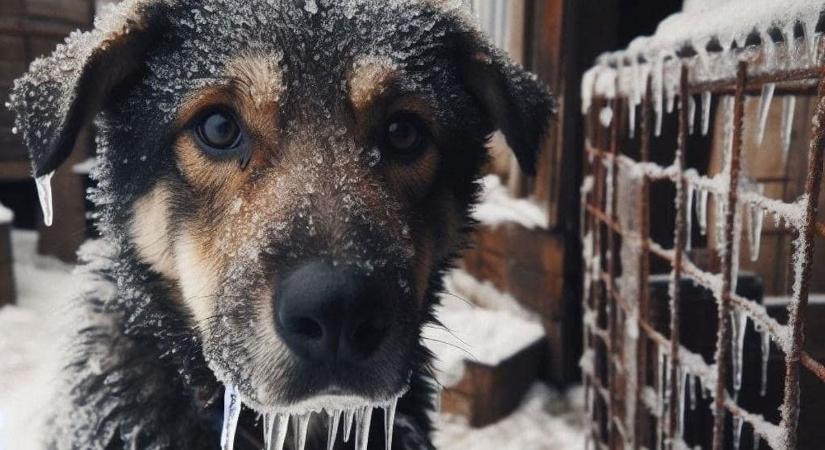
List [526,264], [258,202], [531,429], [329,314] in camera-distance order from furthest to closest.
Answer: [526,264], [531,429], [258,202], [329,314]

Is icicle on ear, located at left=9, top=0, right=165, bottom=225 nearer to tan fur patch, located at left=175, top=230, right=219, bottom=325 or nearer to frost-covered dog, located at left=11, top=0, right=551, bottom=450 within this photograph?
frost-covered dog, located at left=11, top=0, right=551, bottom=450

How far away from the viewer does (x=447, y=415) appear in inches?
179

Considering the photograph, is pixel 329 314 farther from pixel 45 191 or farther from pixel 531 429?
pixel 531 429

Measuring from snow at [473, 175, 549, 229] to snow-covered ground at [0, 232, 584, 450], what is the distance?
0.68 m

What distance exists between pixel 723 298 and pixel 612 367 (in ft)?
4.78

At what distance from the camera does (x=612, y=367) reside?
348cm

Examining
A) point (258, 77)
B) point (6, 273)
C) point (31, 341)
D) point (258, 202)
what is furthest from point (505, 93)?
point (6, 273)

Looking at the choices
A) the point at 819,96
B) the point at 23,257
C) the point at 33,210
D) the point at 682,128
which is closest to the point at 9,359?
the point at 23,257

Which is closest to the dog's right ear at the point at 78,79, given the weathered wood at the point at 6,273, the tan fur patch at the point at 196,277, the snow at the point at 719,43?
the tan fur patch at the point at 196,277

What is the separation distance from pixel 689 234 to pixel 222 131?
1.88 metres

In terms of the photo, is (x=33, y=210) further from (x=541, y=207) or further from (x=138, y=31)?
(x=138, y=31)

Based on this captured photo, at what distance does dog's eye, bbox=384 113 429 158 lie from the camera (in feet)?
6.85

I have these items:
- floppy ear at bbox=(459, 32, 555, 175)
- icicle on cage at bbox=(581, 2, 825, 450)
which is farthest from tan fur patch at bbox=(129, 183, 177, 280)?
icicle on cage at bbox=(581, 2, 825, 450)

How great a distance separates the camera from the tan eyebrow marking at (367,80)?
194 centimetres
